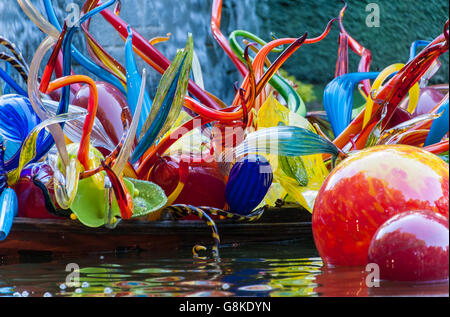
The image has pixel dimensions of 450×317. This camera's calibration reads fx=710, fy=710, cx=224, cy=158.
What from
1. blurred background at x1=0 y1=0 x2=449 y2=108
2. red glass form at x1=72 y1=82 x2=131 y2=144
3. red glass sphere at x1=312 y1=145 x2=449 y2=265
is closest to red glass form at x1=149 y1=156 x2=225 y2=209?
red glass form at x1=72 y1=82 x2=131 y2=144

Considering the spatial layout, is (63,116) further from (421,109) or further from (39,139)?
(421,109)

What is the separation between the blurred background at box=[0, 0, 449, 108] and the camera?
19.4ft

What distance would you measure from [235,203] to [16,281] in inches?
40.4

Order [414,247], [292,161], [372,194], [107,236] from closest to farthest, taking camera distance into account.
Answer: [414,247]
[372,194]
[107,236]
[292,161]

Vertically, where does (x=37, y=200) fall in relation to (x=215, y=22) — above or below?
below

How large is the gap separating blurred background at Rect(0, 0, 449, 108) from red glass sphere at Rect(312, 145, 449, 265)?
234cm

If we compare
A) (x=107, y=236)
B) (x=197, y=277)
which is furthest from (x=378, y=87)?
(x=197, y=277)

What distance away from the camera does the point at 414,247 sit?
5.79 ft

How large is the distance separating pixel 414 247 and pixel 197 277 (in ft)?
2.21

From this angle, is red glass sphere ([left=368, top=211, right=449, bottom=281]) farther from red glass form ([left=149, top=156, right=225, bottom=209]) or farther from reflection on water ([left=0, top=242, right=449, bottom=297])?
red glass form ([left=149, top=156, right=225, bottom=209])

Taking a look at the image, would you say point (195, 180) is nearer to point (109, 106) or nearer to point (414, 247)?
point (109, 106)

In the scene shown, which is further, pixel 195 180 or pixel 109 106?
pixel 109 106
